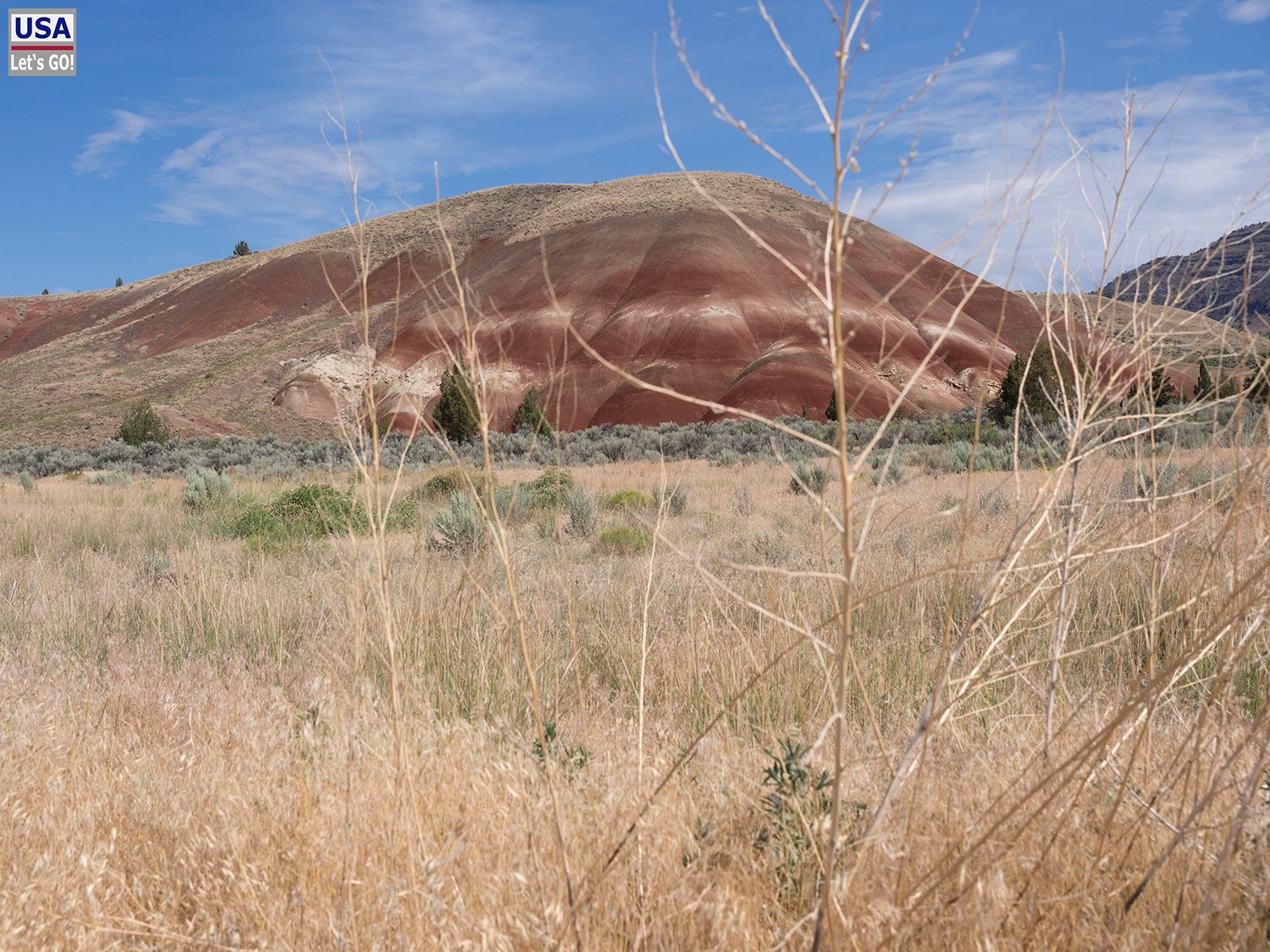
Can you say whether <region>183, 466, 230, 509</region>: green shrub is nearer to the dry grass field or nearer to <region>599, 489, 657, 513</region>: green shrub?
<region>599, 489, 657, 513</region>: green shrub

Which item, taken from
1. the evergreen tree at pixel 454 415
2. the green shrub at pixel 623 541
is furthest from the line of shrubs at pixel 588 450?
the green shrub at pixel 623 541

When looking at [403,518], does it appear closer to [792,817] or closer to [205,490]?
[205,490]

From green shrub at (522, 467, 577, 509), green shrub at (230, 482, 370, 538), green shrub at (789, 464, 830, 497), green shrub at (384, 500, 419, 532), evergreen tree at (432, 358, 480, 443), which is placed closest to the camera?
green shrub at (230, 482, 370, 538)

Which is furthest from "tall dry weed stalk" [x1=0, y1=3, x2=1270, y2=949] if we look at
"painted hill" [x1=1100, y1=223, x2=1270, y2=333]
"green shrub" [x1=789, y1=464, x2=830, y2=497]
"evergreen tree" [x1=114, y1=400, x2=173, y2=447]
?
"evergreen tree" [x1=114, y1=400, x2=173, y2=447]

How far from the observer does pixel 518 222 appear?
6944 cm

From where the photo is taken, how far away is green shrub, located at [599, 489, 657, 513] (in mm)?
11602

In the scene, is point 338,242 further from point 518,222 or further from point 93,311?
point 93,311

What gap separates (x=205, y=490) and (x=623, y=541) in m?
7.42

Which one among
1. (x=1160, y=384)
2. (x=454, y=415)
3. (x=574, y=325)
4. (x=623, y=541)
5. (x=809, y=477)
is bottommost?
(x=623, y=541)

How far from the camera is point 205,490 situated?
13188 millimetres

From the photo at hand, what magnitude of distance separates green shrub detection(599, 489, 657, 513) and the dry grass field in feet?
22.3

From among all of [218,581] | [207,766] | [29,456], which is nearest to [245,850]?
[207,766]

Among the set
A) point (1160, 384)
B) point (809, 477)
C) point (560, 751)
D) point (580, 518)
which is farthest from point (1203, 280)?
point (809, 477)

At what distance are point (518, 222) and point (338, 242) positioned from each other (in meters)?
15.5
